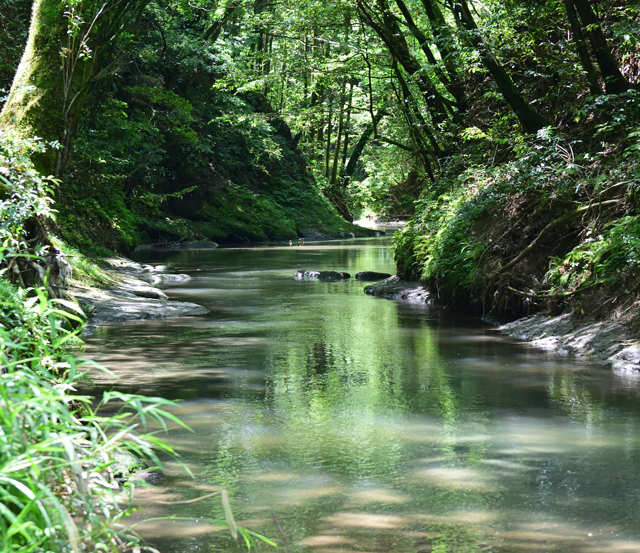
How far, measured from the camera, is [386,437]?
5316 mm

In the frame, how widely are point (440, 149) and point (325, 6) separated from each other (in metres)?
3.73

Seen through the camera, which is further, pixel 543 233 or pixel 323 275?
pixel 323 275

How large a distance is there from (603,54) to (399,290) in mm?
5753

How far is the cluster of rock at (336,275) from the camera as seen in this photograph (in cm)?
1702

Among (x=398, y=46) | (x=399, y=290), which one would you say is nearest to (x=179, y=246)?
(x=398, y=46)

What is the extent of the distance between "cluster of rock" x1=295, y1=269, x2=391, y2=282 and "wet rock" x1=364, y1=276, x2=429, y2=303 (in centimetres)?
189

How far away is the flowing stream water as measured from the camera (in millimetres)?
3742

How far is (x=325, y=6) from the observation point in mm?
15391

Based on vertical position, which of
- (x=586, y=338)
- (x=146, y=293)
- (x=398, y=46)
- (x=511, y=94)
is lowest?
(x=586, y=338)

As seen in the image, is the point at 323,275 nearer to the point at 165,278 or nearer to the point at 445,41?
the point at 165,278

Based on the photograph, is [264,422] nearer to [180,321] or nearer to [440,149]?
[180,321]

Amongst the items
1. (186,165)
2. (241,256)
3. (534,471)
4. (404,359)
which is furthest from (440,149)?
(186,165)

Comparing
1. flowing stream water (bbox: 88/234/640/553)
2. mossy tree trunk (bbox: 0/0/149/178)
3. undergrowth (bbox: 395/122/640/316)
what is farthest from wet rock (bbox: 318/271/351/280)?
mossy tree trunk (bbox: 0/0/149/178)

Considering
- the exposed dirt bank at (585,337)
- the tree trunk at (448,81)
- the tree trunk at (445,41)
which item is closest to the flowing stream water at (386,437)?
the exposed dirt bank at (585,337)
